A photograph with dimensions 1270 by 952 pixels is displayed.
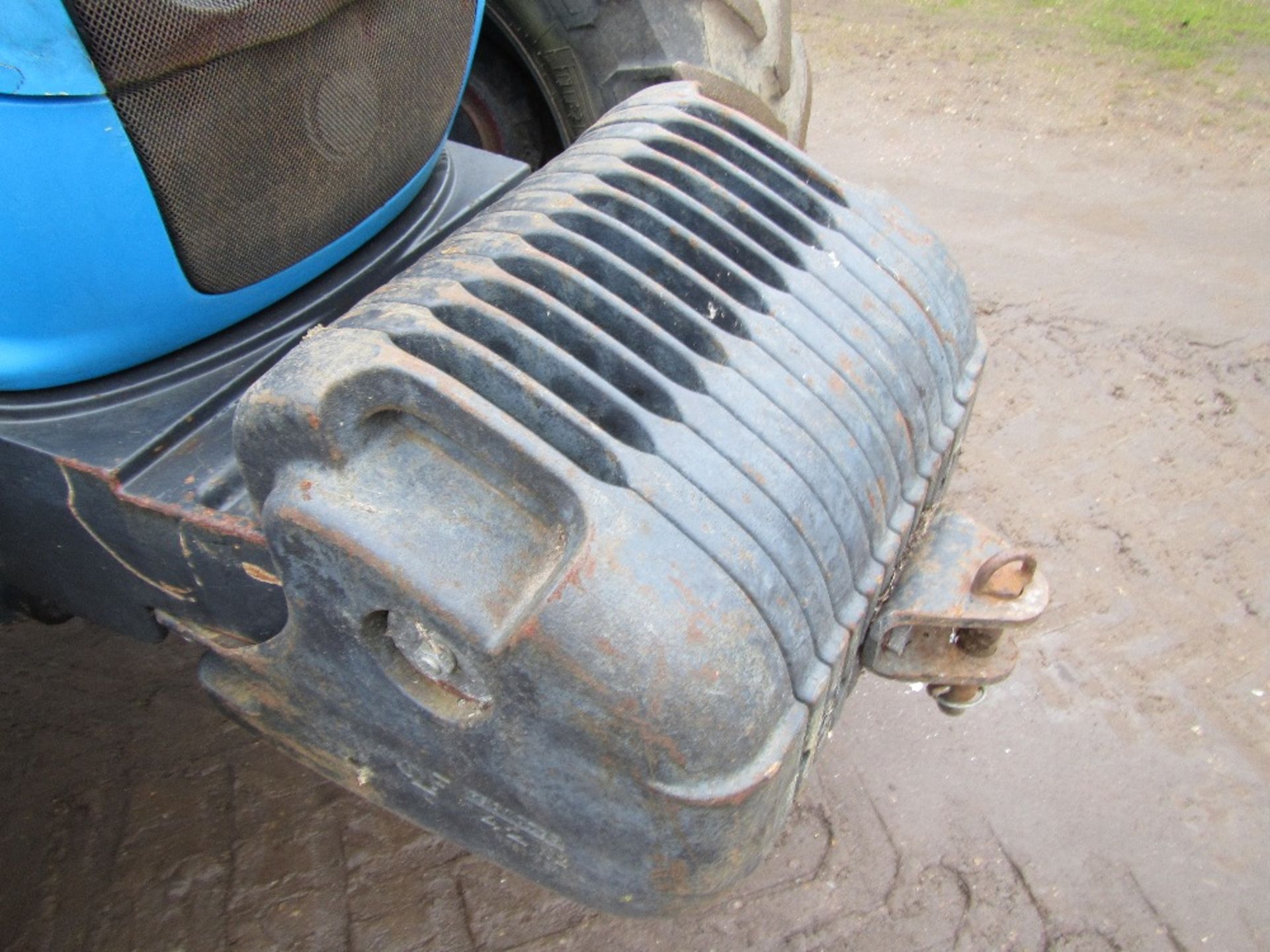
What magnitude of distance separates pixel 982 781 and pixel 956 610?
33.8 inches

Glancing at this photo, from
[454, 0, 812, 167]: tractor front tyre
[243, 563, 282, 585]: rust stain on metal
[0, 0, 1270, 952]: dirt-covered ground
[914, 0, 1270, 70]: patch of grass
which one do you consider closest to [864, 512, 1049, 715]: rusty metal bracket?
[0, 0, 1270, 952]: dirt-covered ground

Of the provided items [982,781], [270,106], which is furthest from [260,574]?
[982,781]

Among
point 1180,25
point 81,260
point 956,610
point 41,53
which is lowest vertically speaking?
point 1180,25

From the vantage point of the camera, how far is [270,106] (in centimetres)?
124

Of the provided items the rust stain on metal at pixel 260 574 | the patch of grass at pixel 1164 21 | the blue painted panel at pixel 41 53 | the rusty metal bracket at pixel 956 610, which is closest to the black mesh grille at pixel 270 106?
the blue painted panel at pixel 41 53

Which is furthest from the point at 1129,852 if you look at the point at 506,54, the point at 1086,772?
the point at 506,54

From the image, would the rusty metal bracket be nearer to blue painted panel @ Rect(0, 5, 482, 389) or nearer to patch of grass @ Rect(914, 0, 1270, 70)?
blue painted panel @ Rect(0, 5, 482, 389)

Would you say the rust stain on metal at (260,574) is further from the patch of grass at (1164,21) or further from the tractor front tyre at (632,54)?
the patch of grass at (1164,21)

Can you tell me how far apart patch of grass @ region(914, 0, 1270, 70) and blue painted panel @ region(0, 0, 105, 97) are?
545 cm

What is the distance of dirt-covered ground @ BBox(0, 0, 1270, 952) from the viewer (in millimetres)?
1813

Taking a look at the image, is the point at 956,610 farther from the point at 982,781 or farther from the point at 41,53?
the point at 41,53

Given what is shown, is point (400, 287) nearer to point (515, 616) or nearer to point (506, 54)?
point (515, 616)

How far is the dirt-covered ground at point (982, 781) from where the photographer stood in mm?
1813

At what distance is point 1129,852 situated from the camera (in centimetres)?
197
